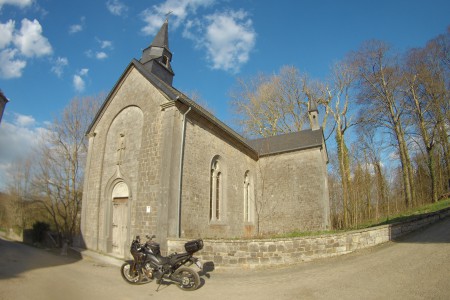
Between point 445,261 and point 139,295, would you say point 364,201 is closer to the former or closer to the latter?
point 445,261

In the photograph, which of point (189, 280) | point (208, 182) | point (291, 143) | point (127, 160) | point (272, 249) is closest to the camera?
point (189, 280)

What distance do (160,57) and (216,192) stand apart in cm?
845

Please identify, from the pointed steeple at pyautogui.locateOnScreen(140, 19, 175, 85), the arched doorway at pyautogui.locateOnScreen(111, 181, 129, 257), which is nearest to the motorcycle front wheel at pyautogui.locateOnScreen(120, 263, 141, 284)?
the arched doorway at pyautogui.locateOnScreen(111, 181, 129, 257)

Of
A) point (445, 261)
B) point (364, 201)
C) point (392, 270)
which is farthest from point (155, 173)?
point (364, 201)

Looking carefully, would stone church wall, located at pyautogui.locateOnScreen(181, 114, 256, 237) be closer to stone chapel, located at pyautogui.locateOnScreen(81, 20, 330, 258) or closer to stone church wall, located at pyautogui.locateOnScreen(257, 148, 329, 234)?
stone chapel, located at pyautogui.locateOnScreen(81, 20, 330, 258)

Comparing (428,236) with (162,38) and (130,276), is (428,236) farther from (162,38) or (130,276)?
(162,38)

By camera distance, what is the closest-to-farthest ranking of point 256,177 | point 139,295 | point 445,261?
point 139,295
point 445,261
point 256,177

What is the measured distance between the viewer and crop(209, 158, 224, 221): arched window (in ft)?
41.8

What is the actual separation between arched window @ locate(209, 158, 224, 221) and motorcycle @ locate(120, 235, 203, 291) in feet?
18.3

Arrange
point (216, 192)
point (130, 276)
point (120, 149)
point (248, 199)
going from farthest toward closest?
point (248, 199) < point (216, 192) < point (120, 149) < point (130, 276)

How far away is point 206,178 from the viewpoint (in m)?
12.1

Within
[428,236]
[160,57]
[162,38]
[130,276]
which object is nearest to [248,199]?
[428,236]

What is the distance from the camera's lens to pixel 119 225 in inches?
454

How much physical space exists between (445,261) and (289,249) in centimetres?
393
